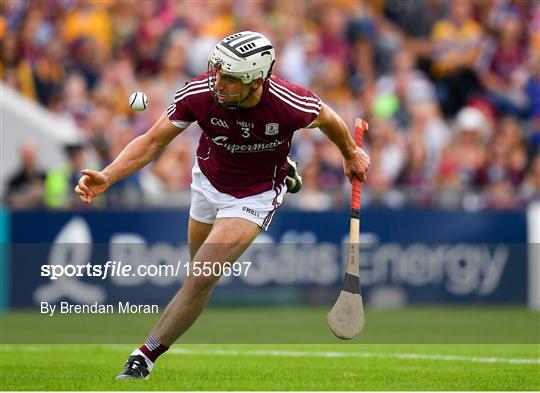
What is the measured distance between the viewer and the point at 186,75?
20953 millimetres

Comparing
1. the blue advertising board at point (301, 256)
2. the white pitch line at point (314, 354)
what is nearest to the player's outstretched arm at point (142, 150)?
the white pitch line at point (314, 354)

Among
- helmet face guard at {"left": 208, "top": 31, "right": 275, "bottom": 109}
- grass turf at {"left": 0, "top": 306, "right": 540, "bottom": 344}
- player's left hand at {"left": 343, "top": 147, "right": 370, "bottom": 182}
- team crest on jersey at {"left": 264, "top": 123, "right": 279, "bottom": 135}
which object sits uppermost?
helmet face guard at {"left": 208, "top": 31, "right": 275, "bottom": 109}

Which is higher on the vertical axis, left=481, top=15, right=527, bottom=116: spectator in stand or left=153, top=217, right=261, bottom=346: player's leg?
left=481, top=15, right=527, bottom=116: spectator in stand

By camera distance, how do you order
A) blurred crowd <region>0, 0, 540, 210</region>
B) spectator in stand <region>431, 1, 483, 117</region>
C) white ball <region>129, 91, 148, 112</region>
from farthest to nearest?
1. spectator in stand <region>431, 1, 483, 117</region>
2. blurred crowd <region>0, 0, 540, 210</region>
3. white ball <region>129, 91, 148, 112</region>

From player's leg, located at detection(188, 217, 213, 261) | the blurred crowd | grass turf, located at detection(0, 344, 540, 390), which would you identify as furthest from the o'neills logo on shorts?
the blurred crowd

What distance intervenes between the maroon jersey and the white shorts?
6 cm

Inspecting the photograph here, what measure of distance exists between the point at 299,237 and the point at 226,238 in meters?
8.69

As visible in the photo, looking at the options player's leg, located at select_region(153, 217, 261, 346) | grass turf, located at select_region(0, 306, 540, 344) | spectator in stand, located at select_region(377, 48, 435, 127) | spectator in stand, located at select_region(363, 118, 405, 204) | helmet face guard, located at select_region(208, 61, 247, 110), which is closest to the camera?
helmet face guard, located at select_region(208, 61, 247, 110)

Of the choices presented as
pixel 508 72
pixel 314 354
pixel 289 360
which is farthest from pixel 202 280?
pixel 508 72

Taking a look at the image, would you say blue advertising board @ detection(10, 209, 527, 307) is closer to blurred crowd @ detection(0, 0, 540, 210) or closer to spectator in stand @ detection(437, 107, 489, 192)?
blurred crowd @ detection(0, 0, 540, 210)

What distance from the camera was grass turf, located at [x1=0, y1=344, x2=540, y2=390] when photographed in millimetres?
9414

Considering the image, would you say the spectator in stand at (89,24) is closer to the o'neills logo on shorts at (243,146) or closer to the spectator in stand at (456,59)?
the spectator in stand at (456,59)

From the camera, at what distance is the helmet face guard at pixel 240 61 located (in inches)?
368

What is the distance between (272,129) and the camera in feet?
31.9
